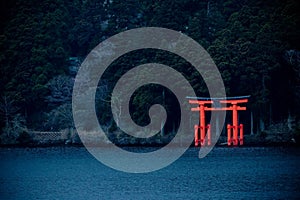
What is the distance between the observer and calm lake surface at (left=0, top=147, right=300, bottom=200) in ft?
55.1

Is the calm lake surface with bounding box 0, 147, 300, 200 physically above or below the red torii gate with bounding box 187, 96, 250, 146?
below

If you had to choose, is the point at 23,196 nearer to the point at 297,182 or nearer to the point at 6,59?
the point at 297,182

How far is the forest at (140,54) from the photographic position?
33.9m

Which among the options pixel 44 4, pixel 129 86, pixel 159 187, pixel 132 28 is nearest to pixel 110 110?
pixel 129 86

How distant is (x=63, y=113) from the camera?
36.0 metres

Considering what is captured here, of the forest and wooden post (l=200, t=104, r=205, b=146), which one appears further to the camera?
the forest

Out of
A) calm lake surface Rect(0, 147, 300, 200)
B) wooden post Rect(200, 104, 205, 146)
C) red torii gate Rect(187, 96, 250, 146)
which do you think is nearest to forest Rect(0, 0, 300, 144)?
red torii gate Rect(187, 96, 250, 146)

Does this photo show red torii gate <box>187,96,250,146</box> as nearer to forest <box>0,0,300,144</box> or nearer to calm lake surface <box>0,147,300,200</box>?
calm lake surface <box>0,147,300,200</box>

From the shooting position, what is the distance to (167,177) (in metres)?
20.7

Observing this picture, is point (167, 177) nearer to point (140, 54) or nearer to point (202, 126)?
point (202, 126)

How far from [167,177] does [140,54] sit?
18048 millimetres

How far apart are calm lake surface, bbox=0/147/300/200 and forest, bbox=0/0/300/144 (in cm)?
510

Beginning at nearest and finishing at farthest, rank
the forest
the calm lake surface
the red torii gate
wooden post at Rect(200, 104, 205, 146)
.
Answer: the calm lake surface → the red torii gate → wooden post at Rect(200, 104, 205, 146) → the forest

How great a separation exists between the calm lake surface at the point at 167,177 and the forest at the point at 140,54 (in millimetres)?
5104
